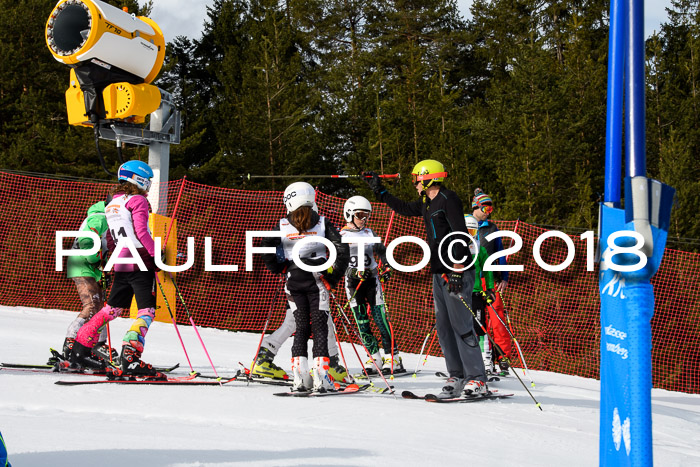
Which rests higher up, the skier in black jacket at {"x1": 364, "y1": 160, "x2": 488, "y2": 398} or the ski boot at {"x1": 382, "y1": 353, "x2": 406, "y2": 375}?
the skier in black jacket at {"x1": 364, "y1": 160, "x2": 488, "y2": 398}

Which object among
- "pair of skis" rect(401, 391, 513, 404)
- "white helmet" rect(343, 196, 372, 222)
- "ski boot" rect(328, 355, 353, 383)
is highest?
"white helmet" rect(343, 196, 372, 222)

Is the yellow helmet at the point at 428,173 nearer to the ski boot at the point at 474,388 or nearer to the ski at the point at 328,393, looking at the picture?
the ski boot at the point at 474,388

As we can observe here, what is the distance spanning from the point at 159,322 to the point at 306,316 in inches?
223

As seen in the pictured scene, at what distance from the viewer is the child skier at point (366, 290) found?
7246mm

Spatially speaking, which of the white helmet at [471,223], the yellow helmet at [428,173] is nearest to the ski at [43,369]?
the yellow helmet at [428,173]

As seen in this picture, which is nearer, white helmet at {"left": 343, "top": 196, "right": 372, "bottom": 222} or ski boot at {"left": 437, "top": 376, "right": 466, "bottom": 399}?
Answer: ski boot at {"left": 437, "top": 376, "right": 466, "bottom": 399}

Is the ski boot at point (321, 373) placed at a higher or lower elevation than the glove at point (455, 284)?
lower

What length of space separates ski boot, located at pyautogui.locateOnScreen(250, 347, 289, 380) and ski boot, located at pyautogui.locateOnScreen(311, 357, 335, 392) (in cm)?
71

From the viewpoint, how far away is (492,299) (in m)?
7.60

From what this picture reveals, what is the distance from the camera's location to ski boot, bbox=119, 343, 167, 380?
18.4ft

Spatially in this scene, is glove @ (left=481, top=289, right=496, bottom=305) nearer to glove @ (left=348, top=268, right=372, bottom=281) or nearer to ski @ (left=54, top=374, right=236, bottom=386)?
glove @ (left=348, top=268, right=372, bottom=281)

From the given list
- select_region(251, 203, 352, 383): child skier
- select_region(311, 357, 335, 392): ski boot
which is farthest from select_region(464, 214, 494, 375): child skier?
select_region(311, 357, 335, 392): ski boot

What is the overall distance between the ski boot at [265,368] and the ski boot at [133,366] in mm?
820

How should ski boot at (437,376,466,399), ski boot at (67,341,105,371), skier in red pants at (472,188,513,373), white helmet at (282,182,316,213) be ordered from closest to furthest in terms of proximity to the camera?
white helmet at (282,182,316,213) → ski boot at (437,376,466,399) → ski boot at (67,341,105,371) → skier in red pants at (472,188,513,373)
